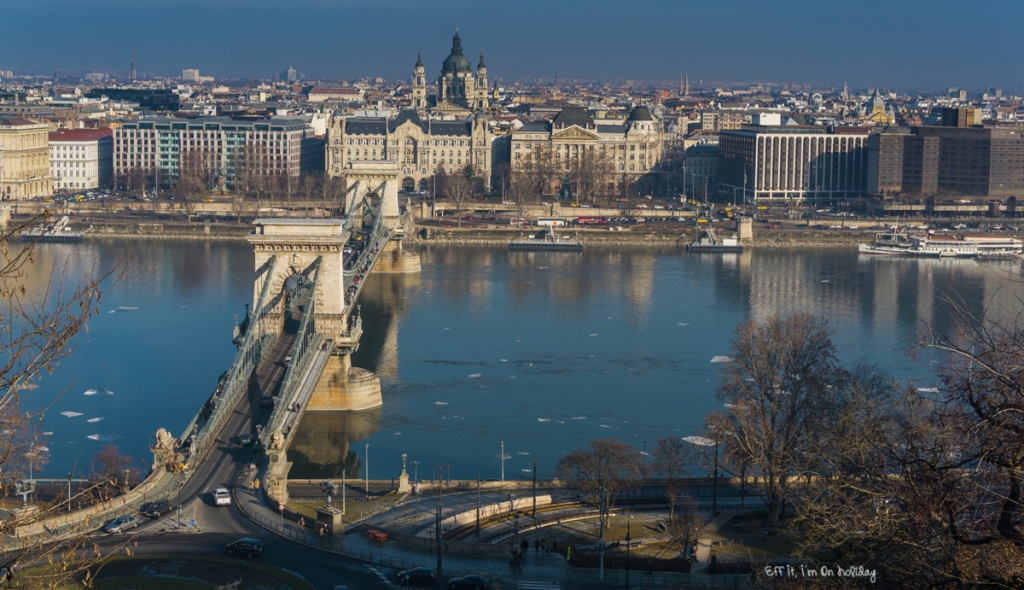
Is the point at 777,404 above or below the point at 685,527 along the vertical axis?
above

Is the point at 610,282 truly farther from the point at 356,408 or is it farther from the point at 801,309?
the point at 356,408

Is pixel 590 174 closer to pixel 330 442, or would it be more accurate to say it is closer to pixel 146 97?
pixel 146 97

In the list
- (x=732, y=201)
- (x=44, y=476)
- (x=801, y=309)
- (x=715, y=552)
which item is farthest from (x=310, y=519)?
(x=732, y=201)

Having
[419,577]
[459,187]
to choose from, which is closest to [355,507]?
[419,577]

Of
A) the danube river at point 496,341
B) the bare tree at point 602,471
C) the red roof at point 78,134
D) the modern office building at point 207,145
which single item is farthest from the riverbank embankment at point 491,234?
the bare tree at point 602,471

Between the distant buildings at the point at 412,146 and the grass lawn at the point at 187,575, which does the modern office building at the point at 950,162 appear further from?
the grass lawn at the point at 187,575

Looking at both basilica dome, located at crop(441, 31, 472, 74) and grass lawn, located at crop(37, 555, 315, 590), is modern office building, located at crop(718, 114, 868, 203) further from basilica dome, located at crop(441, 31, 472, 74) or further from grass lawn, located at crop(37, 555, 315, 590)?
grass lawn, located at crop(37, 555, 315, 590)

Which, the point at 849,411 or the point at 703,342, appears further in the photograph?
the point at 703,342
